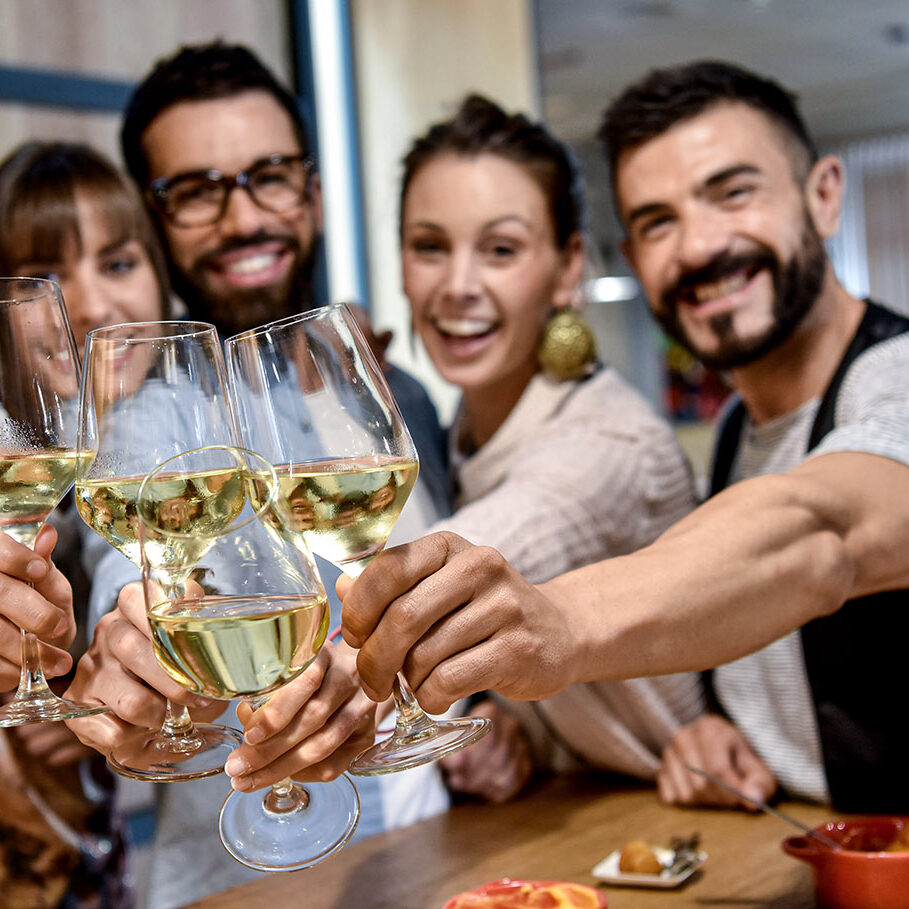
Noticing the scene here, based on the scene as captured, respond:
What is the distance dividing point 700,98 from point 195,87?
37.8 inches

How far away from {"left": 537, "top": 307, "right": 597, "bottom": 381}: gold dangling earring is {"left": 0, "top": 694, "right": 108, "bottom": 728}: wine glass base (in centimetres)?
111

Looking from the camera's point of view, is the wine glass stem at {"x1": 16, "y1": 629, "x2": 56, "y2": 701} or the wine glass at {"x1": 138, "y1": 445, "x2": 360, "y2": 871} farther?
the wine glass stem at {"x1": 16, "y1": 629, "x2": 56, "y2": 701}

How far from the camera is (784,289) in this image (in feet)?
5.81

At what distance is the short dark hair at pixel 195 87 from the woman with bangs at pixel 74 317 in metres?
0.09

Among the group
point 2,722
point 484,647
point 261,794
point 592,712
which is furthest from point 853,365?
point 2,722

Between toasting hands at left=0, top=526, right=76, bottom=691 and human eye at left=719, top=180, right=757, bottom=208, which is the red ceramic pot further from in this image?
human eye at left=719, top=180, right=757, bottom=208

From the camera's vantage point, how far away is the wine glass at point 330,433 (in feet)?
2.35

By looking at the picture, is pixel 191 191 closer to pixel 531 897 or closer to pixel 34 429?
pixel 34 429

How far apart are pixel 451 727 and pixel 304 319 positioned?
1.03 feet

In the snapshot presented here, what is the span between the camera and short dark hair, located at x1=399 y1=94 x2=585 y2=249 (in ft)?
6.26

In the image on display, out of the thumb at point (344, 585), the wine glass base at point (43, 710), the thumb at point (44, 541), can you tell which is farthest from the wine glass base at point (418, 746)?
the thumb at point (44, 541)

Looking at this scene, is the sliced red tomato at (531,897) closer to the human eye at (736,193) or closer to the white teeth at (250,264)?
the human eye at (736,193)

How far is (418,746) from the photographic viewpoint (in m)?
0.79

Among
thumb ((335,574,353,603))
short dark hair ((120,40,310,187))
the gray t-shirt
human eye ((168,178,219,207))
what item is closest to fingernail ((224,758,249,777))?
thumb ((335,574,353,603))
